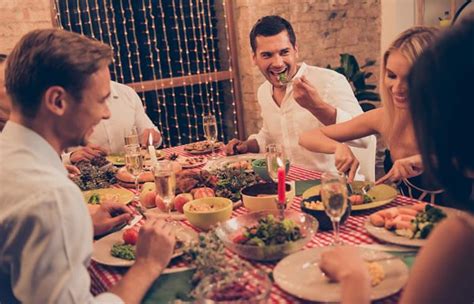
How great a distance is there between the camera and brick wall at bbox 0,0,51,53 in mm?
3596

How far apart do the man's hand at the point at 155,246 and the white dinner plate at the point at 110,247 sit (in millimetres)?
48

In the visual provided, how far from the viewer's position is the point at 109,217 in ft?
5.65

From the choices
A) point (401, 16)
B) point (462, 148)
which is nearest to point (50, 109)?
point (462, 148)

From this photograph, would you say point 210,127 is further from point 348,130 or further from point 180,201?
point 180,201

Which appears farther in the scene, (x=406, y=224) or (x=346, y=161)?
(x=346, y=161)

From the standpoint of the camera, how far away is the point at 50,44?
1220 mm

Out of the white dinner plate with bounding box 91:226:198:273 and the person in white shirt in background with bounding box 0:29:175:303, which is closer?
the person in white shirt in background with bounding box 0:29:175:303

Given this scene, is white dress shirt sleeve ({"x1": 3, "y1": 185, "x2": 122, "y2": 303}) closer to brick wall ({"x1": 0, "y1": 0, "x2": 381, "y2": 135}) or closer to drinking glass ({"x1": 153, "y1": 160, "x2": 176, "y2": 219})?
drinking glass ({"x1": 153, "y1": 160, "x2": 176, "y2": 219})

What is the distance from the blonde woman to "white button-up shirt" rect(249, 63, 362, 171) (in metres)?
0.20

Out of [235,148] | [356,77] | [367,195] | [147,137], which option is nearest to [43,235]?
[367,195]

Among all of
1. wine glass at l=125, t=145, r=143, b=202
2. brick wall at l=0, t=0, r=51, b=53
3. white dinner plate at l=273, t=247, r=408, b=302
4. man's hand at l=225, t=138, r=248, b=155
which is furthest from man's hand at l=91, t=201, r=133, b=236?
brick wall at l=0, t=0, r=51, b=53

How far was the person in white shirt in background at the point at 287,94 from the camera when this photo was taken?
2850 mm

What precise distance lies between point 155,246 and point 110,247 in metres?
0.25

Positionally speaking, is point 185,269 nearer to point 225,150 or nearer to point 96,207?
point 96,207
